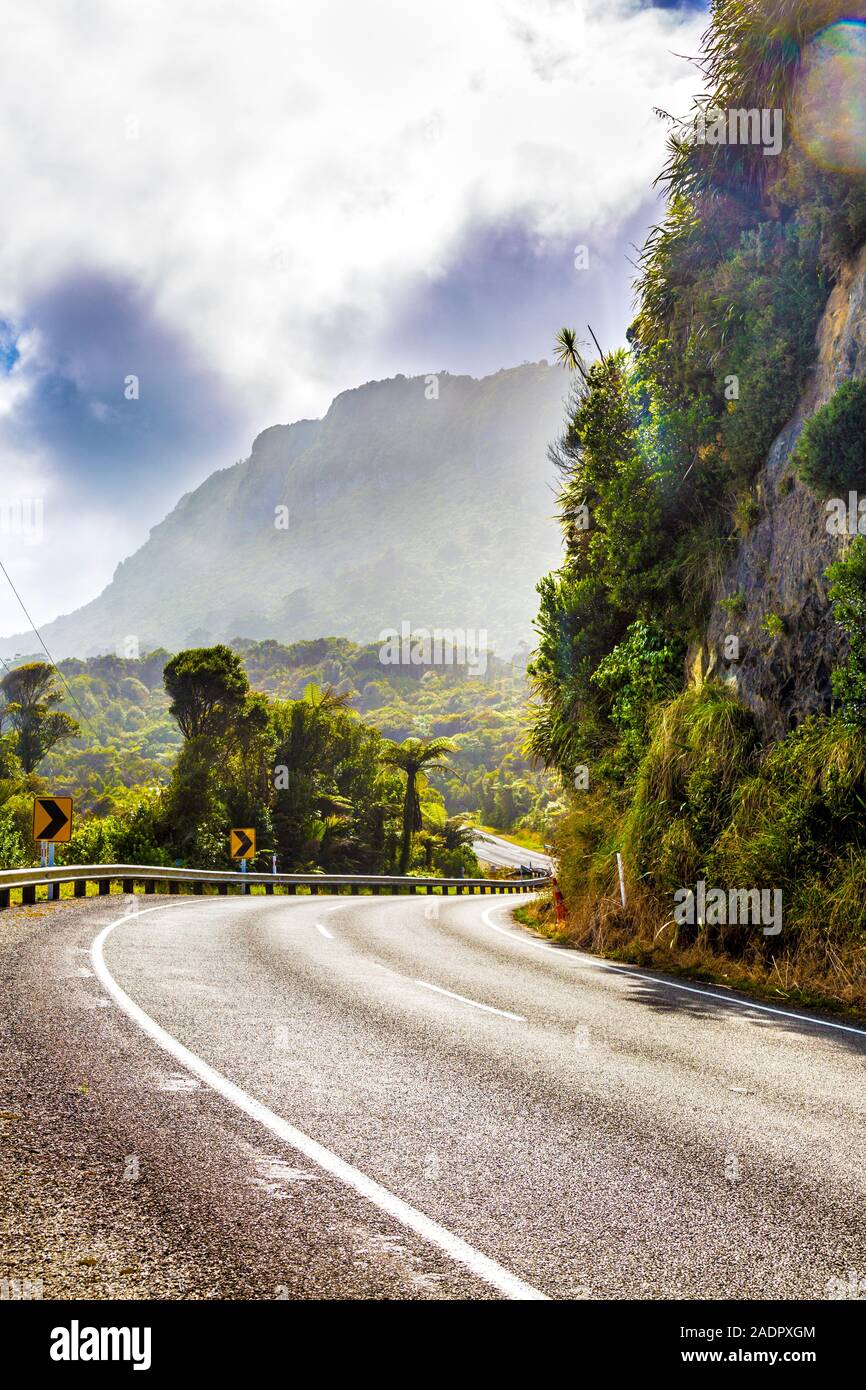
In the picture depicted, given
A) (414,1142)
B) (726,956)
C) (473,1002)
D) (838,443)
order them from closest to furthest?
(414,1142)
(473,1002)
(838,443)
(726,956)

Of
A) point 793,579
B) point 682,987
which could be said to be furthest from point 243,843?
point 793,579

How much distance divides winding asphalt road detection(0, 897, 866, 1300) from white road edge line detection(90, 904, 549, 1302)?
0.01 meters

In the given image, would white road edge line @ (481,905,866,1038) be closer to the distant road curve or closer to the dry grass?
the dry grass

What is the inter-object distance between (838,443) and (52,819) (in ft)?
50.0

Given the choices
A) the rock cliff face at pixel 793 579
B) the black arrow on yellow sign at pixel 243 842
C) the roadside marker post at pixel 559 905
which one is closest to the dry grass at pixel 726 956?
the roadside marker post at pixel 559 905

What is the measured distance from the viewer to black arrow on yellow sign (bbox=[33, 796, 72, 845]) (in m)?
17.5

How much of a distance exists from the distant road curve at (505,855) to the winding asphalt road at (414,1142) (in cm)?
7065

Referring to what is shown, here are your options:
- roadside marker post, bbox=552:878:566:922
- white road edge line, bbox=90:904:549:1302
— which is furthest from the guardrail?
white road edge line, bbox=90:904:549:1302

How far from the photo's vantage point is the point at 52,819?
17.7 metres

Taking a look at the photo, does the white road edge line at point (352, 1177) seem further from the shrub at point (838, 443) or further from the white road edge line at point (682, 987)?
the shrub at point (838, 443)

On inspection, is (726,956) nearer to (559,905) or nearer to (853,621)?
(853,621)

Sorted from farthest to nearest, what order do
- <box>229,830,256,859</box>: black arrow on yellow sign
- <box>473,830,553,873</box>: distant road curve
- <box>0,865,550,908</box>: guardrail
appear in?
<box>473,830,553,873</box>: distant road curve
<box>229,830,256,859</box>: black arrow on yellow sign
<box>0,865,550,908</box>: guardrail

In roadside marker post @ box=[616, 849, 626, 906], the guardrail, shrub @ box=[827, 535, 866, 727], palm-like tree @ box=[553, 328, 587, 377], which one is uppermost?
palm-like tree @ box=[553, 328, 587, 377]
